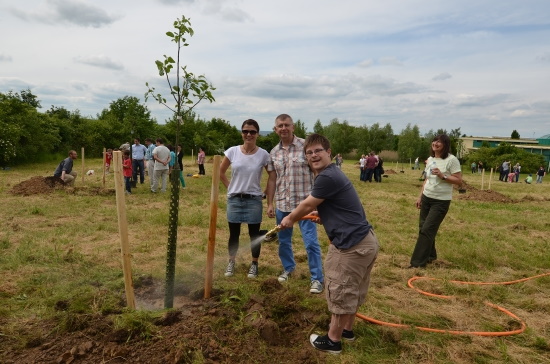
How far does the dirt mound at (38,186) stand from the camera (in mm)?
11656

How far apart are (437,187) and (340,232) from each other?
3.07 meters

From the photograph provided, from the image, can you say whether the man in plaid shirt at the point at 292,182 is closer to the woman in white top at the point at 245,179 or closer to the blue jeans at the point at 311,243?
the blue jeans at the point at 311,243

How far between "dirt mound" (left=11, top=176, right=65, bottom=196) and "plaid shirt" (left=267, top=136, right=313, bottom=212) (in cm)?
1009

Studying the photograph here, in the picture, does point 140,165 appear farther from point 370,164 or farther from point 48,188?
point 370,164

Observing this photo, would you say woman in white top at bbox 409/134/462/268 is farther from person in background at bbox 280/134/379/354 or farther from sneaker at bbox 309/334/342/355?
sneaker at bbox 309/334/342/355

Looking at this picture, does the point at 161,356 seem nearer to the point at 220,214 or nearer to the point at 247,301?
the point at 247,301

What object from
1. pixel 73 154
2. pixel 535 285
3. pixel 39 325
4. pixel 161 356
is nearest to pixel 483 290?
pixel 535 285

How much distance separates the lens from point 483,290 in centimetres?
490

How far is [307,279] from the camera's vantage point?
4.98 meters

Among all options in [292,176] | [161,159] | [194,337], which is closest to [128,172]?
[161,159]

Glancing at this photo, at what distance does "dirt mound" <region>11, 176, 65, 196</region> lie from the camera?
11656 mm

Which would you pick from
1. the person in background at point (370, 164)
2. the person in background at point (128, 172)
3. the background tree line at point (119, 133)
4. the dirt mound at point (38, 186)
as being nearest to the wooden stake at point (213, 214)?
the background tree line at point (119, 133)

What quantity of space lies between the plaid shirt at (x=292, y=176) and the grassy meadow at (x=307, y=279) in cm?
106

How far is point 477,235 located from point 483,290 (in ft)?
13.3
